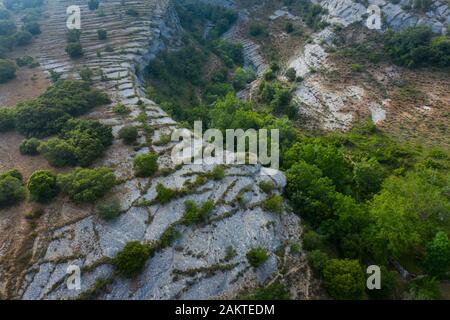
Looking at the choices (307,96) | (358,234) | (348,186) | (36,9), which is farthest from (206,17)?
(358,234)

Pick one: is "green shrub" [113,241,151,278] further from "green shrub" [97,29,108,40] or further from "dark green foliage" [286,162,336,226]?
"green shrub" [97,29,108,40]

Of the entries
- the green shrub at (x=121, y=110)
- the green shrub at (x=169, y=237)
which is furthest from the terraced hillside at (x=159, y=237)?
the green shrub at (x=121, y=110)

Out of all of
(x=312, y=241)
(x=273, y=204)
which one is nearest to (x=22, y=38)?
(x=273, y=204)

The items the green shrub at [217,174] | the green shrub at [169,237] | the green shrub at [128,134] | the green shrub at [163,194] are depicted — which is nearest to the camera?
the green shrub at [169,237]

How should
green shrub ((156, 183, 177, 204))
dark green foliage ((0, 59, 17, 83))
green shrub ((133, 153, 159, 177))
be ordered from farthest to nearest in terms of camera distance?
dark green foliage ((0, 59, 17, 83)) → green shrub ((133, 153, 159, 177)) → green shrub ((156, 183, 177, 204))

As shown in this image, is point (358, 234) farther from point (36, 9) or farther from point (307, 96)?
point (36, 9)

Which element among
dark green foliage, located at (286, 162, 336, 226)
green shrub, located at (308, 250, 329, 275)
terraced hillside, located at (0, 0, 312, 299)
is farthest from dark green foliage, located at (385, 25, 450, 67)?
green shrub, located at (308, 250, 329, 275)

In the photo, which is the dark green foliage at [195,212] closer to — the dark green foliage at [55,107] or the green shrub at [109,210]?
the green shrub at [109,210]
